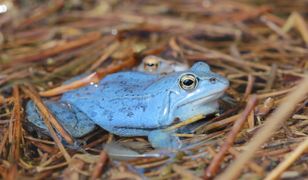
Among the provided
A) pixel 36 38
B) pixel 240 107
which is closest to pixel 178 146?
pixel 240 107

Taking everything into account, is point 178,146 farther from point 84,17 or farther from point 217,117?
point 84,17

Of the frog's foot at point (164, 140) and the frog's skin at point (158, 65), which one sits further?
the frog's skin at point (158, 65)

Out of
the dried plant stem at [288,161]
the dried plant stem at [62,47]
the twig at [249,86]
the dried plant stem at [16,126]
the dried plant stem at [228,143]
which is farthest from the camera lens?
the dried plant stem at [62,47]

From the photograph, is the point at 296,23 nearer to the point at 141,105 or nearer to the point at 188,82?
the point at 188,82

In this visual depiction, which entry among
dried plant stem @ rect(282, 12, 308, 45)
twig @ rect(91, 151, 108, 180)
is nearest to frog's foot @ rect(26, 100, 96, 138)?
twig @ rect(91, 151, 108, 180)

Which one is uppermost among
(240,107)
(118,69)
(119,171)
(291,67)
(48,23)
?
(48,23)

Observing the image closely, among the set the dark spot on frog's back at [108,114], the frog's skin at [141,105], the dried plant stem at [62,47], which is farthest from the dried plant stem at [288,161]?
the dried plant stem at [62,47]

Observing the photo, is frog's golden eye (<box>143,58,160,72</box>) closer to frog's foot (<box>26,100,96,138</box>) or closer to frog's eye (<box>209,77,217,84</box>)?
frog's foot (<box>26,100,96,138</box>)

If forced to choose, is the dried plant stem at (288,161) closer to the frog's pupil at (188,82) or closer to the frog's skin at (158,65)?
the frog's pupil at (188,82)
